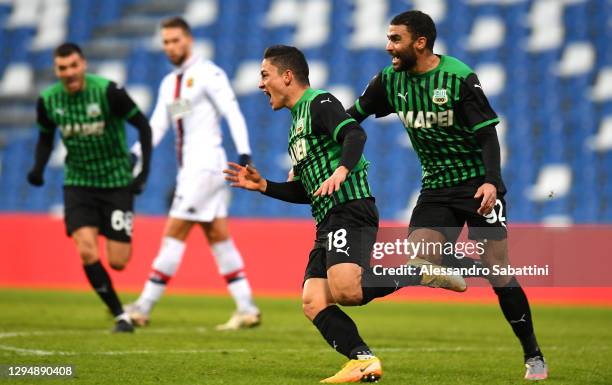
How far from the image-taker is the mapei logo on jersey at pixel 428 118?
567cm

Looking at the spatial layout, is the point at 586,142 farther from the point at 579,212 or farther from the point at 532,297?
the point at 532,297

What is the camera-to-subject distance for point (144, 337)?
7883 mm

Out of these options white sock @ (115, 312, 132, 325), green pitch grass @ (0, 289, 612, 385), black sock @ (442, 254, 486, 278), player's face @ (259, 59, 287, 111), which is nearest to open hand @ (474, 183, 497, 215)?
black sock @ (442, 254, 486, 278)

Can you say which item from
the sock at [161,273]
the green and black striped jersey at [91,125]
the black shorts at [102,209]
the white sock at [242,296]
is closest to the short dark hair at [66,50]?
the green and black striped jersey at [91,125]

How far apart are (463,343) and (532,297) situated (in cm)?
589

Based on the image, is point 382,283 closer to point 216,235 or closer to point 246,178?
point 246,178

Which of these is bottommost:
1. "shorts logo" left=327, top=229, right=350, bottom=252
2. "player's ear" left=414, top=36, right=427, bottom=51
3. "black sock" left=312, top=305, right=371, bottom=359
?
"black sock" left=312, top=305, right=371, bottom=359

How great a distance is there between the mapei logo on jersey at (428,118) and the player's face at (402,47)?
0.91 feet

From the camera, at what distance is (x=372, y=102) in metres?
5.95

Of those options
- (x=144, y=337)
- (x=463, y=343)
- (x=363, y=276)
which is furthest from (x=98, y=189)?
(x=363, y=276)

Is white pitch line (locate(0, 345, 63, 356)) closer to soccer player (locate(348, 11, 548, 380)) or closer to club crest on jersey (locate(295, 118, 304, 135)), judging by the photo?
club crest on jersey (locate(295, 118, 304, 135))

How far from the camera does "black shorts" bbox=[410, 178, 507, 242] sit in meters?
5.66

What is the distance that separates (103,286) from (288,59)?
350cm

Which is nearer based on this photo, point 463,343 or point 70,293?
point 463,343
